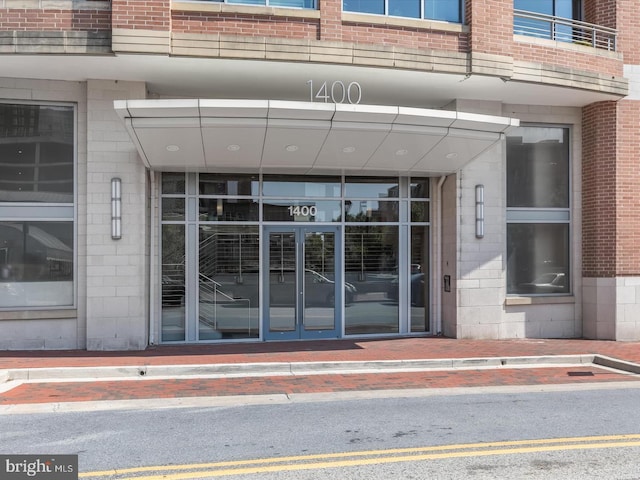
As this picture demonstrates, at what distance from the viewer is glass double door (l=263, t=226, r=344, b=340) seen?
491 inches

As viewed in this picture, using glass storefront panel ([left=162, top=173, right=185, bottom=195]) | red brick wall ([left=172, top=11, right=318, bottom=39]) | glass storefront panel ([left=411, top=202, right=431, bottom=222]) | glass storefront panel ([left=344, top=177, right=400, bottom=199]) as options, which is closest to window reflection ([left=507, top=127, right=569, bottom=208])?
glass storefront panel ([left=411, top=202, right=431, bottom=222])

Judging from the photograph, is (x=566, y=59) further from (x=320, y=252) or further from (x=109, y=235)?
(x=109, y=235)

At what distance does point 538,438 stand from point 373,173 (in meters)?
7.68

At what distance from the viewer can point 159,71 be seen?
10.7 m

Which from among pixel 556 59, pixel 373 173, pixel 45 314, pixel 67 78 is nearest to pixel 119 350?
pixel 45 314

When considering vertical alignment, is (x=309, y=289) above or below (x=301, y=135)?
below

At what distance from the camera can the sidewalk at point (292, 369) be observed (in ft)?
27.3

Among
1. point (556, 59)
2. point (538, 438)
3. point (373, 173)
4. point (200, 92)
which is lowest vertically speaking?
point (538, 438)

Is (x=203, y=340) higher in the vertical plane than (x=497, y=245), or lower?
lower

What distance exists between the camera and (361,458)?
5.34m

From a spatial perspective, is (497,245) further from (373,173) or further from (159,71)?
(159,71)

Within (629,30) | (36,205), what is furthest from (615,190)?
(36,205)

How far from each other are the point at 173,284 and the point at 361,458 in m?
7.56

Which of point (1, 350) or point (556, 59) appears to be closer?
point (1, 350)
